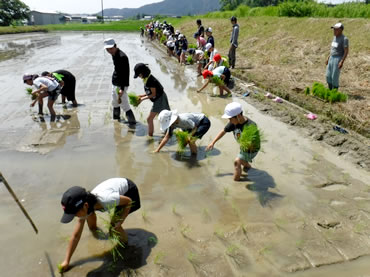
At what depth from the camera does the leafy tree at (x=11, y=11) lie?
54.0 meters

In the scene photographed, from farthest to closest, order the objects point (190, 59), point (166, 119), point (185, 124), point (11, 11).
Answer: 1. point (11, 11)
2. point (190, 59)
3. point (185, 124)
4. point (166, 119)

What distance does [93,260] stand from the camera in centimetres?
293

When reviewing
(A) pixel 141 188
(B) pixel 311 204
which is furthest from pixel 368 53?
(A) pixel 141 188

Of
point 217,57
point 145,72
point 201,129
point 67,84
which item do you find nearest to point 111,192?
point 201,129

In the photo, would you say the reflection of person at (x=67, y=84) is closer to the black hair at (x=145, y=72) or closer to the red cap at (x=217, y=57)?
the black hair at (x=145, y=72)

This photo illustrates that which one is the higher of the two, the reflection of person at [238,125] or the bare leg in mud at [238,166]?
the reflection of person at [238,125]

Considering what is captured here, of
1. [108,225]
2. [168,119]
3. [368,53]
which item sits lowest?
[108,225]

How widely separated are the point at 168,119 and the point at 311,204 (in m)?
2.24

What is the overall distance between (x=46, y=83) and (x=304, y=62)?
30.1 ft

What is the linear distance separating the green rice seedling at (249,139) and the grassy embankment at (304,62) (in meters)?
2.72

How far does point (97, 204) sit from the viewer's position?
2.87 m

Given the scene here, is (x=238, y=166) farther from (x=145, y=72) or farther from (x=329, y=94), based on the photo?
(x=329, y=94)

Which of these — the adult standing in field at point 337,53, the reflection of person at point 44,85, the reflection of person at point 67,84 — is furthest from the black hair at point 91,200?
the adult standing in field at point 337,53

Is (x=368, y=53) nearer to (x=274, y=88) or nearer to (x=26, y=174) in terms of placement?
(x=274, y=88)
